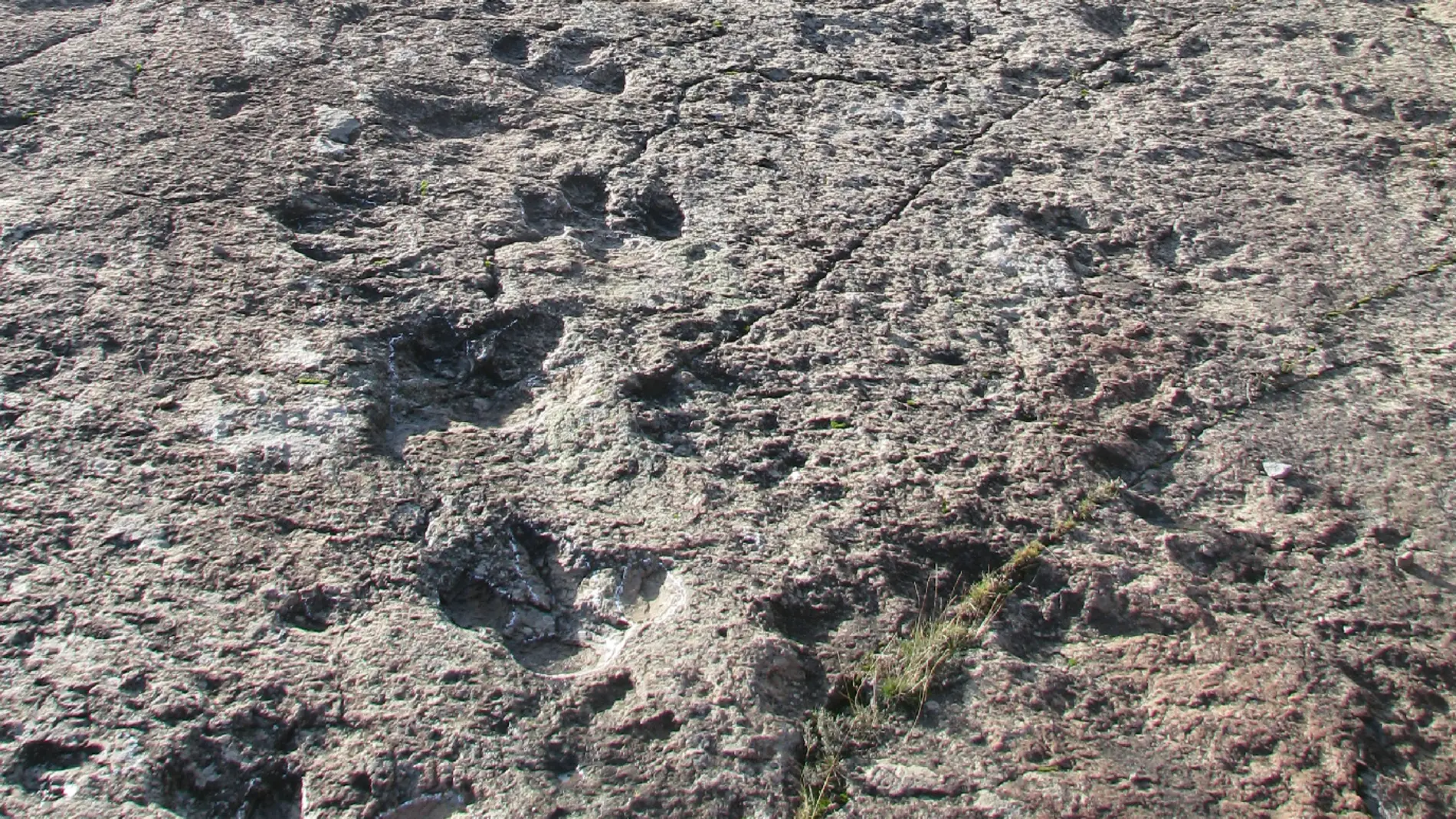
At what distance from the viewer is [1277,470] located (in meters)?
2.00

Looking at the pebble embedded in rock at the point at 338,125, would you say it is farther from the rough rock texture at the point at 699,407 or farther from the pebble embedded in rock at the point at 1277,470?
the pebble embedded in rock at the point at 1277,470

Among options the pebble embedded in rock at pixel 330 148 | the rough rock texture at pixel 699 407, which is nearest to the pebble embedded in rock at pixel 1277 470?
the rough rock texture at pixel 699 407

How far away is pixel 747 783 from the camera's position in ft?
4.90

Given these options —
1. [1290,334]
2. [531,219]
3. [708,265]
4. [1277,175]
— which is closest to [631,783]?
[708,265]

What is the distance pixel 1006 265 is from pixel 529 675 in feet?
4.46

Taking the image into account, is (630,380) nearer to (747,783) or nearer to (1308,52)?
(747,783)

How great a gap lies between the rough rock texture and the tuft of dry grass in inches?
1.3

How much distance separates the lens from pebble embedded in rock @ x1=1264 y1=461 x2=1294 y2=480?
1.99 meters

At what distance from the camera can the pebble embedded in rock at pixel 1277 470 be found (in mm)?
1991

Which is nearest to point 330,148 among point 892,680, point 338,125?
point 338,125

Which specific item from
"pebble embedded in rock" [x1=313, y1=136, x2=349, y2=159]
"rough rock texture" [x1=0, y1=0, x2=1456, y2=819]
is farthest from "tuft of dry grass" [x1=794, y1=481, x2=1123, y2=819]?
"pebble embedded in rock" [x1=313, y1=136, x2=349, y2=159]

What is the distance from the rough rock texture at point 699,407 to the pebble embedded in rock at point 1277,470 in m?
0.02

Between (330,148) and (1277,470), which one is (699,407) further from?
(330,148)

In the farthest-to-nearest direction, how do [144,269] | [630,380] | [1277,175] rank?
[1277,175], [144,269], [630,380]
